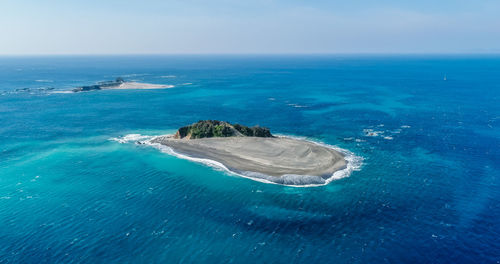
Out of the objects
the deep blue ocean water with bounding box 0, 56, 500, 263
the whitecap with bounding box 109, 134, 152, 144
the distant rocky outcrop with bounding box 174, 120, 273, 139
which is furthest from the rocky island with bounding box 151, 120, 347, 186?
the whitecap with bounding box 109, 134, 152, 144

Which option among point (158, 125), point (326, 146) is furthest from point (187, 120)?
point (326, 146)

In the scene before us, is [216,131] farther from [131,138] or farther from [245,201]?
[245,201]

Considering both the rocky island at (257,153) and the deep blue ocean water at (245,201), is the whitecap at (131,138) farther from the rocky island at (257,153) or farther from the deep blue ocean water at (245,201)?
the rocky island at (257,153)

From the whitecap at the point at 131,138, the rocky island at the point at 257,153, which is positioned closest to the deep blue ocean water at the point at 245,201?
the whitecap at the point at 131,138

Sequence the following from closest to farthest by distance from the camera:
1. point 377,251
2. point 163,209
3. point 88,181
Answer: point 377,251 → point 163,209 → point 88,181

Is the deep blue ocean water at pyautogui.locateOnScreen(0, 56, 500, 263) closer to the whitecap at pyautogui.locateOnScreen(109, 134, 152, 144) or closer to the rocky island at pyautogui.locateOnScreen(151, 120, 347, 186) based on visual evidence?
the whitecap at pyautogui.locateOnScreen(109, 134, 152, 144)

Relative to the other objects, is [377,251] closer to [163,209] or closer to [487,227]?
[487,227]

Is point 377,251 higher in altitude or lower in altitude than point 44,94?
lower

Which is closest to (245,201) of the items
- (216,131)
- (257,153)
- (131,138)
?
(257,153)
